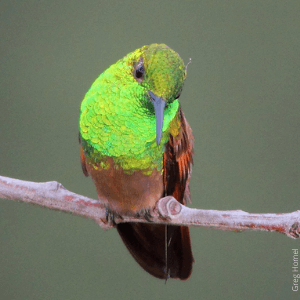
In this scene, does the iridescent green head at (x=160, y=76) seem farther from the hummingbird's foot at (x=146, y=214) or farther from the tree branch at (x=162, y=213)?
the hummingbird's foot at (x=146, y=214)

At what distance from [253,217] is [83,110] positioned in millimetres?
572

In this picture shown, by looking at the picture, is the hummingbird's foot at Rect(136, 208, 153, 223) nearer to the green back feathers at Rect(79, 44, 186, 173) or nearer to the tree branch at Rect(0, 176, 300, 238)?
the tree branch at Rect(0, 176, 300, 238)

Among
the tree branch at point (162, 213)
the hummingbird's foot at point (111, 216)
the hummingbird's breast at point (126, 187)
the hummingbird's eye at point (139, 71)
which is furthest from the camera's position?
the hummingbird's foot at point (111, 216)

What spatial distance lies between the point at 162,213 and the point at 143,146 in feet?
0.66

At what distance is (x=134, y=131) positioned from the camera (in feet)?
3.77

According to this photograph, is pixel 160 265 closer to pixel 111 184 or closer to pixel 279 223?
pixel 111 184

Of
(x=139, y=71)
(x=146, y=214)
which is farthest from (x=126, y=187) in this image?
(x=139, y=71)

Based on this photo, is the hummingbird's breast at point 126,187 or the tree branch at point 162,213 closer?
the tree branch at point 162,213

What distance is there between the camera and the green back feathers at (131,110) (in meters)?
1.01

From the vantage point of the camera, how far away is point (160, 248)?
1.51 m

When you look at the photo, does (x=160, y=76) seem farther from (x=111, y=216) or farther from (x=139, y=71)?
(x=111, y=216)

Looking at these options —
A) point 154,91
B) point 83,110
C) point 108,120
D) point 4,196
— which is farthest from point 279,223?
point 4,196

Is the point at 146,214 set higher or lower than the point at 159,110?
lower

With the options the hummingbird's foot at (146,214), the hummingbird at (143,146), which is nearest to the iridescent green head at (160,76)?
the hummingbird at (143,146)
